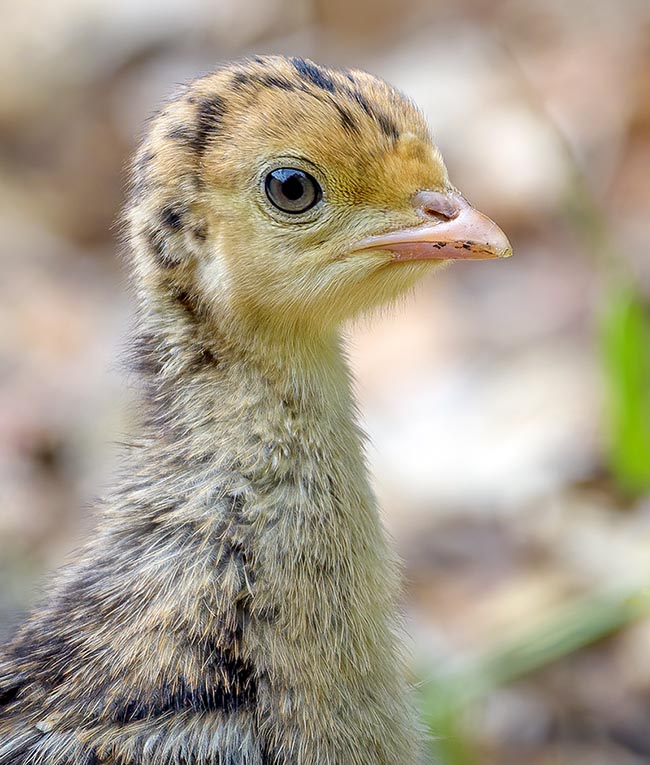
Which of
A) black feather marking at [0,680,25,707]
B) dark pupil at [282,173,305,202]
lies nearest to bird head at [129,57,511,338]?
dark pupil at [282,173,305,202]

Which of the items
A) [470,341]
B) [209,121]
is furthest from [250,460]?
[470,341]

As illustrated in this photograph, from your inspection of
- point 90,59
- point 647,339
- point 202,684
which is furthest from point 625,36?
point 202,684

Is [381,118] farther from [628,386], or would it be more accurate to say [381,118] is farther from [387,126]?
[628,386]

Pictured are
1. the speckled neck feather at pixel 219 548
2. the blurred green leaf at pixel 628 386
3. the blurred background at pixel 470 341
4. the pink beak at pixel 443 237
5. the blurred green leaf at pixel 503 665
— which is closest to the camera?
the speckled neck feather at pixel 219 548

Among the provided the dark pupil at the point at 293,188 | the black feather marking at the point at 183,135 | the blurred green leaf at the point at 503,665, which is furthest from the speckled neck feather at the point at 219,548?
the blurred green leaf at the point at 503,665

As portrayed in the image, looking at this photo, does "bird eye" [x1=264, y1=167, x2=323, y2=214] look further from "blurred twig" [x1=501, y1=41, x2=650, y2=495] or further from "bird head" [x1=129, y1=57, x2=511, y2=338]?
"blurred twig" [x1=501, y1=41, x2=650, y2=495]

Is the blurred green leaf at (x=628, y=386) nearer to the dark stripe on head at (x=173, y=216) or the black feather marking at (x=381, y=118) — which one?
the black feather marking at (x=381, y=118)
